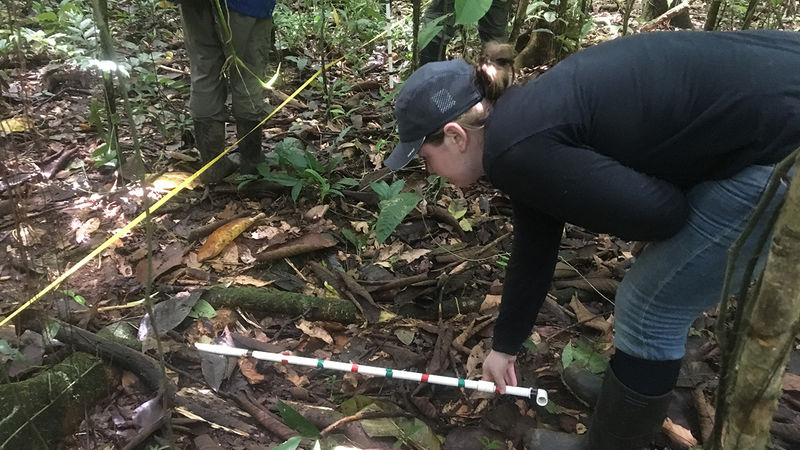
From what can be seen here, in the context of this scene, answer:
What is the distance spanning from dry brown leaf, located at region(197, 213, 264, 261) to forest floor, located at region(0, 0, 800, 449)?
25mm

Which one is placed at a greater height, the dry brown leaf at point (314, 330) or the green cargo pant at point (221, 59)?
the green cargo pant at point (221, 59)

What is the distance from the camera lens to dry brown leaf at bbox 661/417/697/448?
2.18m

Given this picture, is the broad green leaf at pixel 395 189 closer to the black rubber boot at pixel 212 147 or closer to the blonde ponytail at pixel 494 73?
the black rubber boot at pixel 212 147

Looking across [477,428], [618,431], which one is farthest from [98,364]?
[618,431]

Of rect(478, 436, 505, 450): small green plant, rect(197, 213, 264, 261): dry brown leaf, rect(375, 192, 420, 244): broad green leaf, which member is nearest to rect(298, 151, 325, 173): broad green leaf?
rect(197, 213, 264, 261): dry brown leaf

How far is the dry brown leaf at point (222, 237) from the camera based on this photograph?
3100 millimetres

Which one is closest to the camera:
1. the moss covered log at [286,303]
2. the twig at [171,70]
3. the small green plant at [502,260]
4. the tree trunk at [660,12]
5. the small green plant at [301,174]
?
the moss covered log at [286,303]

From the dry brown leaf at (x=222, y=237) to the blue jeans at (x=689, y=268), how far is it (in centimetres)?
207

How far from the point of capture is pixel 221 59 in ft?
11.6

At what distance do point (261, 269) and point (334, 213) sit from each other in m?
0.60

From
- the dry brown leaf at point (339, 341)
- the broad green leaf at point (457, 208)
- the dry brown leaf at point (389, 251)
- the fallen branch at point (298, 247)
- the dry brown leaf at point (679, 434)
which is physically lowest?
the dry brown leaf at point (339, 341)

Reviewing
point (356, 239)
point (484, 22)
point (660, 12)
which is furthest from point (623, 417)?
point (660, 12)

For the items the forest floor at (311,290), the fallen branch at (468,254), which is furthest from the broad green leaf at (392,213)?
the fallen branch at (468,254)

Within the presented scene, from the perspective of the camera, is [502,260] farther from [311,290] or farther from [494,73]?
[494,73]
